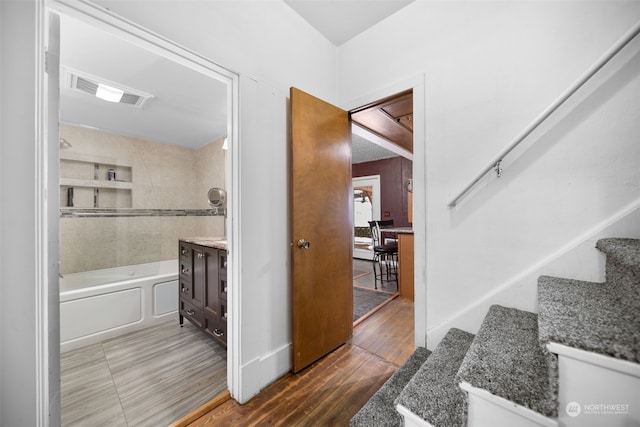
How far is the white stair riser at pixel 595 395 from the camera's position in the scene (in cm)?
66

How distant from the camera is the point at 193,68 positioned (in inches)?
53.2

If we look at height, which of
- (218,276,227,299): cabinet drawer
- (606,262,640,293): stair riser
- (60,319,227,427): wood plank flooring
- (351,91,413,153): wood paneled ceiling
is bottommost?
(60,319,227,427): wood plank flooring

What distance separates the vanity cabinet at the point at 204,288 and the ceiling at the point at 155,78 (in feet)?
5.03

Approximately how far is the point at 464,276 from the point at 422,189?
635 millimetres

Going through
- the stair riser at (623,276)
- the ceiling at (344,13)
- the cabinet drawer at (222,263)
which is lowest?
the cabinet drawer at (222,263)

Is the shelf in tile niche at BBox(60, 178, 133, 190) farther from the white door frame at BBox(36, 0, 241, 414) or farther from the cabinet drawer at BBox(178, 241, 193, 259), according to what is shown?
the white door frame at BBox(36, 0, 241, 414)

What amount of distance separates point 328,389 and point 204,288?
1340mm

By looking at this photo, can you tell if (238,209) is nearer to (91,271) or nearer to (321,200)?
(321,200)

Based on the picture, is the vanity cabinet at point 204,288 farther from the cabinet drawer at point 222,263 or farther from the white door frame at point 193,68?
the white door frame at point 193,68

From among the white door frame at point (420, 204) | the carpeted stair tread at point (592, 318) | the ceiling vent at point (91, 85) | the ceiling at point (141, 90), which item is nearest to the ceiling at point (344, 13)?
the white door frame at point (420, 204)

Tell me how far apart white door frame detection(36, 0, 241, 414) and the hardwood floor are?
0.55ft

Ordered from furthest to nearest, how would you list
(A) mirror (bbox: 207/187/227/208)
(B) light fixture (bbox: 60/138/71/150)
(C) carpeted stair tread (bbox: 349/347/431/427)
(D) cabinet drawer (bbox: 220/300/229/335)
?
1. (A) mirror (bbox: 207/187/227/208)
2. (B) light fixture (bbox: 60/138/71/150)
3. (D) cabinet drawer (bbox: 220/300/229/335)
4. (C) carpeted stair tread (bbox: 349/347/431/427)

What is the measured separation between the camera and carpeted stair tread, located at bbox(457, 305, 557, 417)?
77 cm

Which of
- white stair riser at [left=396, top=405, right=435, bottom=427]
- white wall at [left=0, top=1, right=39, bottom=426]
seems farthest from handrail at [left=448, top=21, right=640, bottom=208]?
white wall at [left=0, top=1, right=39, bottom=426]
